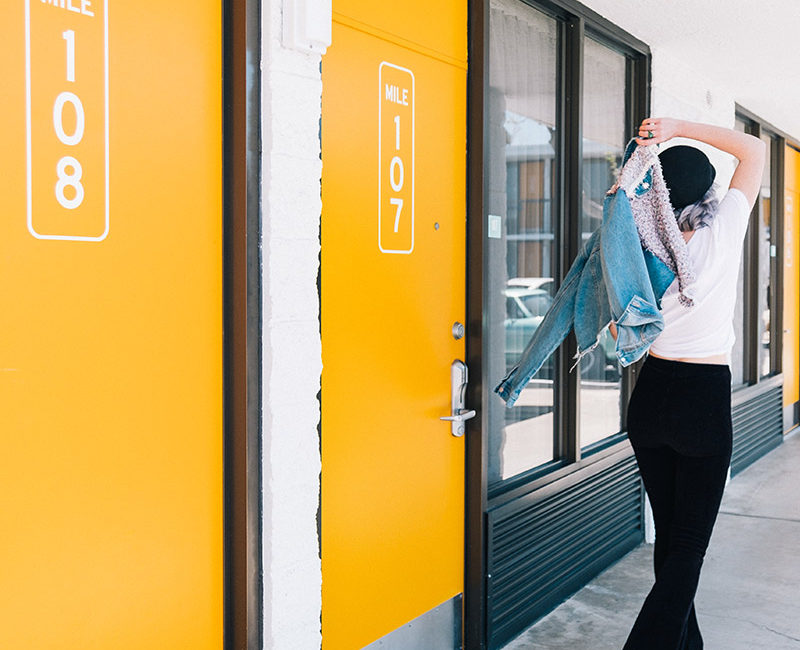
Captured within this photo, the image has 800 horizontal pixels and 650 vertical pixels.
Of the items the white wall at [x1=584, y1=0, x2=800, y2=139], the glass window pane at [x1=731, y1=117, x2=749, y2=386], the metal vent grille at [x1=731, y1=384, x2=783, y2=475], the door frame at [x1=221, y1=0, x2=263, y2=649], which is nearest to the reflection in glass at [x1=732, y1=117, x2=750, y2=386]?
the glass window pane at [x1=731, y1=117, x2=749, y2=386]

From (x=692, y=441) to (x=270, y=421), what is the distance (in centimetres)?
128

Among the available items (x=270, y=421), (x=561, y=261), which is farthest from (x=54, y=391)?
(x=561, y=261)

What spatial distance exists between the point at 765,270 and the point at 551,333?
6.04 m

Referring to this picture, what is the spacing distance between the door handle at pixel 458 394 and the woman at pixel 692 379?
0.71 metres

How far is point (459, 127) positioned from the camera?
3.43 m

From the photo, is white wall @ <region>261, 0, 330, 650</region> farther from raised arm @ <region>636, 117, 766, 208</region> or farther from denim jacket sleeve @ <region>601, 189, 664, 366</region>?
raised arm @ <region>636, 117, 766, 208</region>

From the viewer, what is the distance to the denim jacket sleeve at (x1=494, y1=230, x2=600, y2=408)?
10.0 feet

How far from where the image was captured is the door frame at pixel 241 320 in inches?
94.4

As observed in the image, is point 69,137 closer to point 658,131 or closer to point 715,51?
point 658,131

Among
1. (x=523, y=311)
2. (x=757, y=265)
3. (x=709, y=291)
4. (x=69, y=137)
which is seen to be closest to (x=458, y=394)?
(x=523, y=311)

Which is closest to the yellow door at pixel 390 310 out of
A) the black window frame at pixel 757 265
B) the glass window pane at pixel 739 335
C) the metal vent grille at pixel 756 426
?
the metal vent grille at pixel 756 426

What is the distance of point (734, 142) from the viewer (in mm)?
2912

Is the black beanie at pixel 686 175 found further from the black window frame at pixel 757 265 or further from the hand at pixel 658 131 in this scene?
the black window frame at pixel 757 265

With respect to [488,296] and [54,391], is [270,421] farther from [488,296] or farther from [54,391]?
[488,296]
